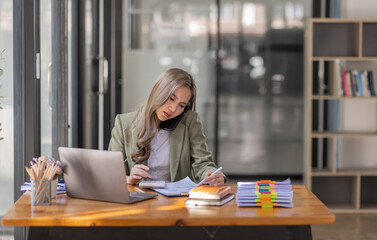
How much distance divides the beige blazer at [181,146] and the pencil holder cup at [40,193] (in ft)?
2.74

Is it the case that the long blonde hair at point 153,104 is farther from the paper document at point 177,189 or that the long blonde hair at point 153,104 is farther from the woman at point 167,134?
the paper document at point 177,189

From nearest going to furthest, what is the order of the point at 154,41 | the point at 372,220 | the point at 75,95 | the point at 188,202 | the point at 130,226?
1. the point at 130,226
2. the point at 188,202
3. the point at 75,95
4. the point at 372,220
5. the point at 154,41

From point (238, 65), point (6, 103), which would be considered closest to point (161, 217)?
point (6, 103)

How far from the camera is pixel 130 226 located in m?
2.33

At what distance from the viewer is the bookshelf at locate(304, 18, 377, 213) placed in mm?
5781

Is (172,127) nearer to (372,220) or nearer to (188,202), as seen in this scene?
(188,202)

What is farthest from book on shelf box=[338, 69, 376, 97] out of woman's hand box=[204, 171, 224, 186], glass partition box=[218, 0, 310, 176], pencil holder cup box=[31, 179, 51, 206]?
pencil holder cup box=[31, 179, 51, 206]

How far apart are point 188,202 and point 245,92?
5.03 m

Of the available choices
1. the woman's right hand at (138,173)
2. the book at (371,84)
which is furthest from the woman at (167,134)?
the book at (371,84)

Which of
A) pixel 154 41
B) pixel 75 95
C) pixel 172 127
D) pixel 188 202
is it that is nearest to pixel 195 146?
pixel 172 127

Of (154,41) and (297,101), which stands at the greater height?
(154,41)

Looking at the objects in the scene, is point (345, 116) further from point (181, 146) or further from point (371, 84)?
point (181, 146)

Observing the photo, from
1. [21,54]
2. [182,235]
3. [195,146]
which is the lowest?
[182,235]

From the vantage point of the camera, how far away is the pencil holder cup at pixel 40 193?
8.07 ft
